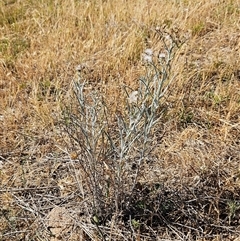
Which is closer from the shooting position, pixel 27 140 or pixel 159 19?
pixel 27 140

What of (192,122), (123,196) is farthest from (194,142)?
(123,196)

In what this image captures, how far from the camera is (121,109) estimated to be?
10.4 ft

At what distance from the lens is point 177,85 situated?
11.0ft

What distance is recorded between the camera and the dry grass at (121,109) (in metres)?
2.45

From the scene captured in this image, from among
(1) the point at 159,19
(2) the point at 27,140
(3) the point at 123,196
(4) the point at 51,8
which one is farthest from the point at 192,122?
(4) the point at 51,8

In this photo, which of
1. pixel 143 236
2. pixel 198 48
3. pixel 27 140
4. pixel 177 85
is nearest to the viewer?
pixel 143 236

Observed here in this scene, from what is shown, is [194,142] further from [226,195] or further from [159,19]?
[159,19]

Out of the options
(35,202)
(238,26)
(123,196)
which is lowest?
(35,202)

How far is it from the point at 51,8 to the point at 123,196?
8.75 feet

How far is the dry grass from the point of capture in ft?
8.05

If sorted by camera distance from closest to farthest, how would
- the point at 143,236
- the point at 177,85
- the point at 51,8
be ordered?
the point at 143,236
the point at 177,85
the point at 51,8

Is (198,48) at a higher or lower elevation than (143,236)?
higher

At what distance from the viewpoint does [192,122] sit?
10.2 ft

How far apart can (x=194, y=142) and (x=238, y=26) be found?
1525 millimetres
